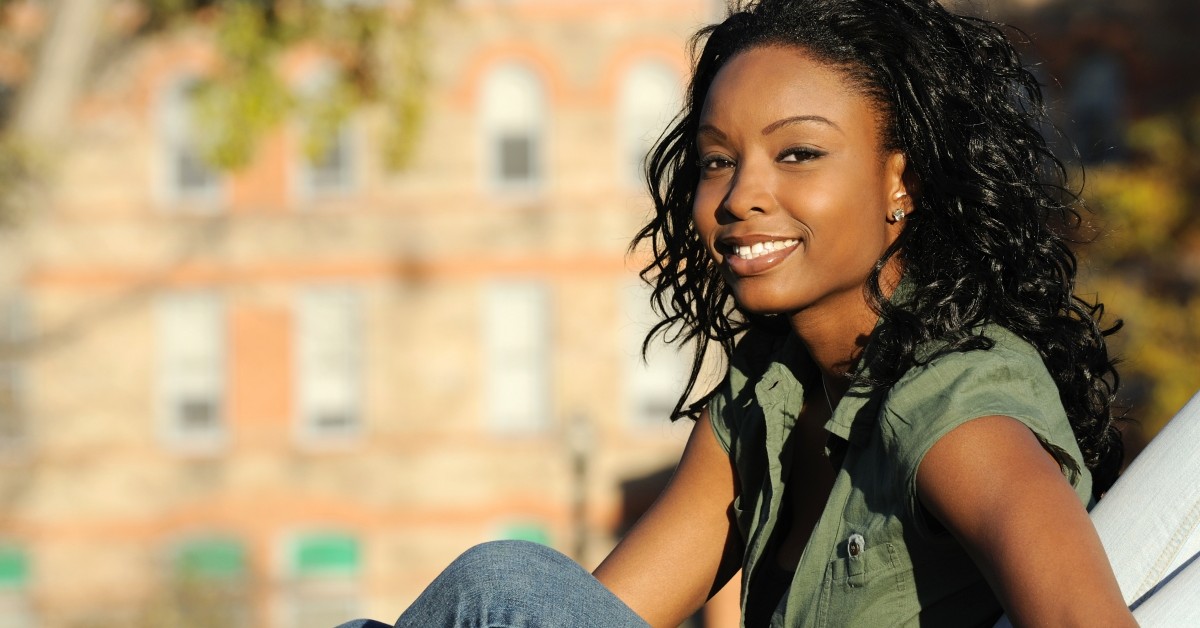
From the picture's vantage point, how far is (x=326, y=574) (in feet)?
66.1

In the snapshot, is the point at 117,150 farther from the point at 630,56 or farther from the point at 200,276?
the point at 630,56

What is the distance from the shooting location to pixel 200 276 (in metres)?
20.1

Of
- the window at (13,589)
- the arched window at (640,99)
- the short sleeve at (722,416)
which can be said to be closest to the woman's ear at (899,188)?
the short sleeve at (722,416)

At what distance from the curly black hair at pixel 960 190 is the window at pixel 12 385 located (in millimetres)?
19510

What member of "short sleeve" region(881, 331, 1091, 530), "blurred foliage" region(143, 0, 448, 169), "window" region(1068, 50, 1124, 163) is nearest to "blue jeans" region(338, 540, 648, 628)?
"short sleeve" region(881, 331, 1091, 530)

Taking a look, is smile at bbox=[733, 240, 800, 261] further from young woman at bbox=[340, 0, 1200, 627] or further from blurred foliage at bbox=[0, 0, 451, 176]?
blurred foliage at bbox=[0, 0, 451, 176]

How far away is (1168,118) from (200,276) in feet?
39.0

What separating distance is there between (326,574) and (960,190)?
1887 centimetres

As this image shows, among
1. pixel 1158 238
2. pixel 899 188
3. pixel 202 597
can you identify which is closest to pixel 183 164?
pixel 202 597

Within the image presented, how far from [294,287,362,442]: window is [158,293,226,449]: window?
3.52 ft

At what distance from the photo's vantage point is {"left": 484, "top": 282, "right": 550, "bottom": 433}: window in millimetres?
20031

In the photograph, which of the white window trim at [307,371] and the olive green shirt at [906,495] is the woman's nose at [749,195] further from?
the white window trim at [307,371]

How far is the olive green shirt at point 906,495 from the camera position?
1790mm

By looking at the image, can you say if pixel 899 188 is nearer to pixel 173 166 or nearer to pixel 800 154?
pixel 800 154
